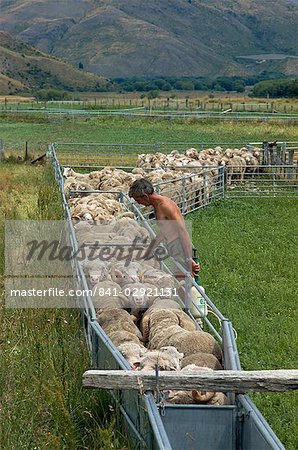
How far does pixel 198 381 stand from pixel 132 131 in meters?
41.7

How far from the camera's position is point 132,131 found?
46375 mm

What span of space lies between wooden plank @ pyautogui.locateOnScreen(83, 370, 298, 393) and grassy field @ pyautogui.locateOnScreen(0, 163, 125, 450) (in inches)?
11.3

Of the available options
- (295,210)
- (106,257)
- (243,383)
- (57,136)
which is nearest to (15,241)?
(106,257)

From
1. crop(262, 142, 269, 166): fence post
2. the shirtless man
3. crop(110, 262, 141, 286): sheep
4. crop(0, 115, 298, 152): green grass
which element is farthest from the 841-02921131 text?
crop(0, 115, 298, 152): green grass

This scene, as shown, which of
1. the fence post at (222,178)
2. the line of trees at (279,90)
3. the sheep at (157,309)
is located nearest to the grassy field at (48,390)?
the sheep at (157,309)

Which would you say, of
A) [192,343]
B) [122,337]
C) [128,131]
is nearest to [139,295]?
[122,337]

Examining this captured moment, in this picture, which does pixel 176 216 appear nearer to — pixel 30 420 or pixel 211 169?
pixel 30 420

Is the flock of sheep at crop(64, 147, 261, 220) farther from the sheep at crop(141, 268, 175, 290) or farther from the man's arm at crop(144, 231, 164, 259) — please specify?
the sheep at crop(141, 268, 175, 290)

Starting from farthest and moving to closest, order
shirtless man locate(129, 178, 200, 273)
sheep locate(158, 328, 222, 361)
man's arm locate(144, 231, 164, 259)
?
man's arm locate(144, 231, 164, 259)
shirtless man locate(129, 178, 200, 273)
sheep locate(158, 328, 222, 361)

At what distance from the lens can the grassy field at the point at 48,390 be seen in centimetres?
550

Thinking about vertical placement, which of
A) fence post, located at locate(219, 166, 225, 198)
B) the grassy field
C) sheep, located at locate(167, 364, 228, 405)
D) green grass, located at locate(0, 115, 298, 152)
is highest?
sheep, located at locate(167, 364, 228, 405)

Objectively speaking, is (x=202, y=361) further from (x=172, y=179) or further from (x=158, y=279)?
(x=172, y=179)

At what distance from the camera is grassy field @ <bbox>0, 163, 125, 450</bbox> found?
217 inches

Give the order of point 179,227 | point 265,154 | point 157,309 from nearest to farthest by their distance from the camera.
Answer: point 157,309 < point 179,227 < point 265,154
